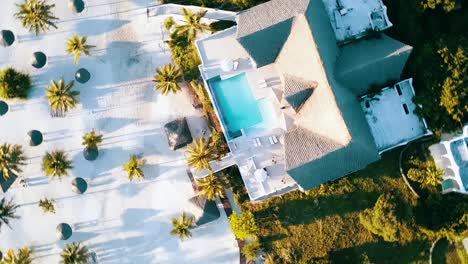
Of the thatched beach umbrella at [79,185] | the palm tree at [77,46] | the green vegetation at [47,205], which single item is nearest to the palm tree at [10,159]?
the green vegetation at [47,205]

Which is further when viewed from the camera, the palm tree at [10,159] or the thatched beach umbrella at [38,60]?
the thatched beach umbrella at [38,60]

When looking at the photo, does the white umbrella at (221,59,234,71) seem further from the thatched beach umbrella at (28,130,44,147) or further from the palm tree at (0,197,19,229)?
the palm tree at (0,197,19,229)

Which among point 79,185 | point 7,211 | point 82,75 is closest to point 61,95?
point 82,75

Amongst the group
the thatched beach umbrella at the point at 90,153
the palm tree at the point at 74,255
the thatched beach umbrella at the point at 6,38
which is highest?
the thatched beach umbrella at the point at 6,38

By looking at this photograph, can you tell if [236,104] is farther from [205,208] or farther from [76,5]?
[76,5]

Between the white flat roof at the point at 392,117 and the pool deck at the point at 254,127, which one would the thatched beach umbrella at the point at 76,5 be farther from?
the white flat roof at the point at 392,117

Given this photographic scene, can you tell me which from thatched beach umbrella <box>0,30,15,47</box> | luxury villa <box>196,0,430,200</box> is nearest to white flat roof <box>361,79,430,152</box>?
luxury villa <box>196,0,430,200</box>

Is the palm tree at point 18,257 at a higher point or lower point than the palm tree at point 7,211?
lower
